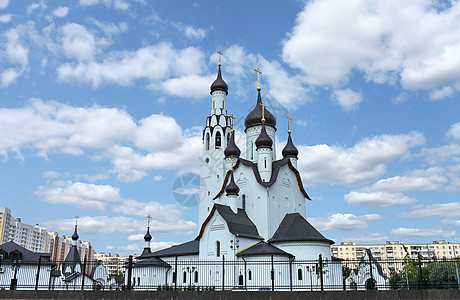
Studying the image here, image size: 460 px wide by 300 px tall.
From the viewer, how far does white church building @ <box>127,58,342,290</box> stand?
24.2 m

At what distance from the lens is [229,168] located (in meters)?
32.3

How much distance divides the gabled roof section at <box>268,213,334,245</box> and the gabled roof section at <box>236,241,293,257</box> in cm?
91

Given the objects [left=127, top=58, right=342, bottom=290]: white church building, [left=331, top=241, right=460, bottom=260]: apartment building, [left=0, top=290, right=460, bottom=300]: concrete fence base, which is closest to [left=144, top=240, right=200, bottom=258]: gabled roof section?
[left=127, top=58, right=342, bottom=290]: white church building

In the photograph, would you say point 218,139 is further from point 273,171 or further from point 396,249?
point 396,249

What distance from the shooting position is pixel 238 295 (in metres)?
13.6

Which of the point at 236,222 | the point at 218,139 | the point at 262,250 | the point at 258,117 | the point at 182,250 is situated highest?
the point at 258,117

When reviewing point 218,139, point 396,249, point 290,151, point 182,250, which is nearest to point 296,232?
point 290,151

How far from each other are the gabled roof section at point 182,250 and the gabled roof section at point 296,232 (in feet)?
22.5

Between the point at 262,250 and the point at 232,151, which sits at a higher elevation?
the point at 232,151

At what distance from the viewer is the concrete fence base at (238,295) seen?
1316cm

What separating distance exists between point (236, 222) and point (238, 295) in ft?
42.6

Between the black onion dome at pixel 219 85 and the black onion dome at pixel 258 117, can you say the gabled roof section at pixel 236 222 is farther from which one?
the black onion dome at pixel 219 85

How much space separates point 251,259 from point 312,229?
4.76 meters

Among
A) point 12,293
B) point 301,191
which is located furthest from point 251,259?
point 12,293
